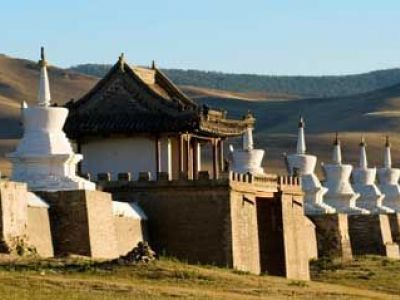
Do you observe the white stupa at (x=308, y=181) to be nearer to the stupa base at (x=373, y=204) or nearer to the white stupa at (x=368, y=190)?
the stupa base at (x=373, y=204)

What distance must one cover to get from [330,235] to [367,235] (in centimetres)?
556

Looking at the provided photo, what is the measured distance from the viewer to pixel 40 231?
166ft

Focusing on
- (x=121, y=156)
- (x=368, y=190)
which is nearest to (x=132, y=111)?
(x=121, y=156)

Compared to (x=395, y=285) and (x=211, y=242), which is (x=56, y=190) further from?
(x=395, y=285)

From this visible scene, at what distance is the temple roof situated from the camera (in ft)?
200

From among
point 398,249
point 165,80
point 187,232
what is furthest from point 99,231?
point 398,249

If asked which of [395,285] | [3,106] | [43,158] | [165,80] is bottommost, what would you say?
[395,285]

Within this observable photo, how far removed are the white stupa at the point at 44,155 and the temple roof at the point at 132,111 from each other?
7.99 meters

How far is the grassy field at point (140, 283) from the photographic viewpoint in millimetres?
41750

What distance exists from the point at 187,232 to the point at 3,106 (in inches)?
5371

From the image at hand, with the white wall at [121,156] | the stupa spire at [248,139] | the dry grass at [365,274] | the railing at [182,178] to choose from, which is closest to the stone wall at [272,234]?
the railing at [182,178]

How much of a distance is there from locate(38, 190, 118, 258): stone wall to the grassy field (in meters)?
2.93

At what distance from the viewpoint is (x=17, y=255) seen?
4809cm

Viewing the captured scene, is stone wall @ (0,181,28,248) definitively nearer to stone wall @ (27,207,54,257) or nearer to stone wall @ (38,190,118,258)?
stone wall @ (27,207,54,257)
